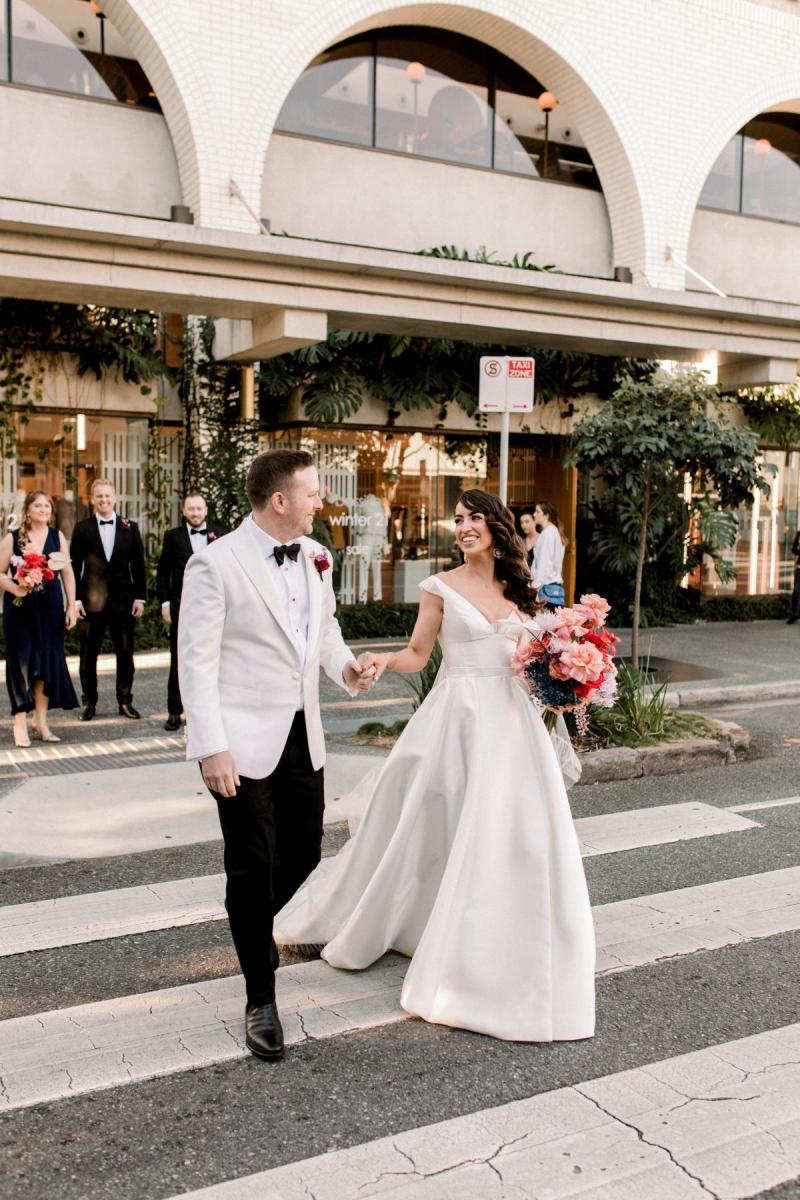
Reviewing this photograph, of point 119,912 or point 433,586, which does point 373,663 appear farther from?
point 119,912

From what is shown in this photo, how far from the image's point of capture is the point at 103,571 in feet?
33.1

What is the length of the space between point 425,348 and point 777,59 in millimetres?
7877

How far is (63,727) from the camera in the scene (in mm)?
9773

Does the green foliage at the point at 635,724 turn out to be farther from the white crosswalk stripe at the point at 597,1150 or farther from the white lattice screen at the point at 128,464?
the white lattice screen at the point at 128,464

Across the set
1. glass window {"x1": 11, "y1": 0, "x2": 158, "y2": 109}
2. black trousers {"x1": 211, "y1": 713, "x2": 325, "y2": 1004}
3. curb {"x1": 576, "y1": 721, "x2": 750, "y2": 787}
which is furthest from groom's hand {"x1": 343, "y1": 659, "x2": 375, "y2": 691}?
glass window {"x1": 11, "y1": 0, "x2": 158, "y2": 109}

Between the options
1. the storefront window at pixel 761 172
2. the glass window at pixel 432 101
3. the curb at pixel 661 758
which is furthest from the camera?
the storefront window at pixel 761 172

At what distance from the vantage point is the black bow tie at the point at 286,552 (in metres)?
4.04

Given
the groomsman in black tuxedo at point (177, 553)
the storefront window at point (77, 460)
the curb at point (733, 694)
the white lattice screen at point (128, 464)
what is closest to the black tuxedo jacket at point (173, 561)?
the groomsman in black tuxedo at point (177, 553)

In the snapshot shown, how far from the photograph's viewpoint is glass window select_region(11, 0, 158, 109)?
14.0 metres

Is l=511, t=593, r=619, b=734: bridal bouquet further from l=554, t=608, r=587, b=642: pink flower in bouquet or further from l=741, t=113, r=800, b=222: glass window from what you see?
l=741, t=113, r=800, b=222: glass window

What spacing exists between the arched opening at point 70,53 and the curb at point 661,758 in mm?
10840

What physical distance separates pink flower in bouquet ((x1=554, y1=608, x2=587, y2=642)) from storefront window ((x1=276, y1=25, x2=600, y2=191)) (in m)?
13.2

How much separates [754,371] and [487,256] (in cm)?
447

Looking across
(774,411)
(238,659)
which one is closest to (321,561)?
(238,659)
